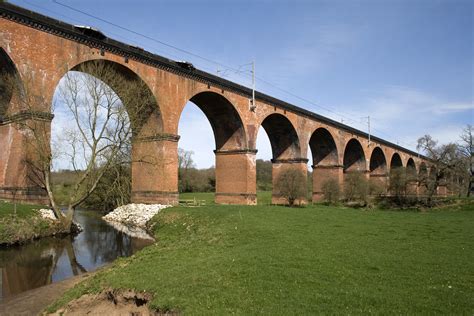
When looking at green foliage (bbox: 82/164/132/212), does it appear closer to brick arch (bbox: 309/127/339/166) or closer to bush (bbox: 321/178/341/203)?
bush (bbox: 321/178/341/203)

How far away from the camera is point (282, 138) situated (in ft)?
121

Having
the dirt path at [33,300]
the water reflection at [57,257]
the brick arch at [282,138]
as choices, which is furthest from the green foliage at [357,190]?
the dirt path at [33,300]

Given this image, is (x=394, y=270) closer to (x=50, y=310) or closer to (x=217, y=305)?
(x=217, y=305)

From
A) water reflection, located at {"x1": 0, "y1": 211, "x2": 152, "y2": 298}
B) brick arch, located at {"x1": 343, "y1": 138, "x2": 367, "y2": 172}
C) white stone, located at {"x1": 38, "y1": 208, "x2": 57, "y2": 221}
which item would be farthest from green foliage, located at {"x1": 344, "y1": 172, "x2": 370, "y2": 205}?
white stone, located at {"x1": 38, "y1": 208, "x2": 57, "y2": 221}

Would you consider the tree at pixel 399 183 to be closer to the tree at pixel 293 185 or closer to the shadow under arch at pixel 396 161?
the tree at pixel 293 185

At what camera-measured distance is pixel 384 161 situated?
58.7 meters

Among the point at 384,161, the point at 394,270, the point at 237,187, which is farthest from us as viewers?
the point at 384,161

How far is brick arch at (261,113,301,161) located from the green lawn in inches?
875

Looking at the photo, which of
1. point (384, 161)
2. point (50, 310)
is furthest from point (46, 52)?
point (384, 161)

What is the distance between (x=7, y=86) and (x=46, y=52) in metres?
2.24

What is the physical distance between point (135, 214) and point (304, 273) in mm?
16773

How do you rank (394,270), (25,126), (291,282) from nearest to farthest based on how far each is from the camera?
(291,282)
(394,270)
(25,126)

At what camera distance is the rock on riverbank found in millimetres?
21750

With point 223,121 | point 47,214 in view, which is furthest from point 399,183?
point 47,214
